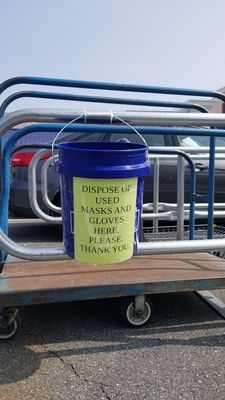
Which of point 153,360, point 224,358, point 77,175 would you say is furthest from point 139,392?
point 77,175

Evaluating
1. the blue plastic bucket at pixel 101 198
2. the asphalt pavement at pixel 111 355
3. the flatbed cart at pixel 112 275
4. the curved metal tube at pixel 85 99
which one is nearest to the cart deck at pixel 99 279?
the flatbed cart at pixel 112 275

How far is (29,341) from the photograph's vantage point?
2.82 meters

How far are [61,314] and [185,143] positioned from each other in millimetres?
3462

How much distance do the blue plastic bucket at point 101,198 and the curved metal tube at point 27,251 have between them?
0.36 meters

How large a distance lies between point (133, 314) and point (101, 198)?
4.19ft

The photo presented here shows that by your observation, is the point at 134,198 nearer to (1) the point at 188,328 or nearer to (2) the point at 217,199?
(1) the point at 188,328

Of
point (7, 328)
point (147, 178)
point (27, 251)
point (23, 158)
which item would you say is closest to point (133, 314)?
point (7, 328)

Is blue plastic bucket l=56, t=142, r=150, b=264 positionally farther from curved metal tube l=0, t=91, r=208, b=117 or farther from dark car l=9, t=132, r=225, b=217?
dark car l=9, t=132, r=225, b=217

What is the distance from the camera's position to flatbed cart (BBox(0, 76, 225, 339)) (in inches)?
95.3

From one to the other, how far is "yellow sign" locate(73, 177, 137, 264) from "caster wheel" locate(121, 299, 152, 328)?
3.07 feet

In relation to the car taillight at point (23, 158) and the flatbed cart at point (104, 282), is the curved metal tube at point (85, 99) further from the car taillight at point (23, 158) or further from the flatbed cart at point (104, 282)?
the car taillight at point (23, 158)

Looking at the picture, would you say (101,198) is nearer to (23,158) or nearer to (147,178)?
(147,178)

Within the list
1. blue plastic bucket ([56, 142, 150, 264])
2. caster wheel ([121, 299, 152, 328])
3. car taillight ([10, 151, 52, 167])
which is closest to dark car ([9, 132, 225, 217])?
car taillight ([10, 151, 52, 167])

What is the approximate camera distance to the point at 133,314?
118 inches
